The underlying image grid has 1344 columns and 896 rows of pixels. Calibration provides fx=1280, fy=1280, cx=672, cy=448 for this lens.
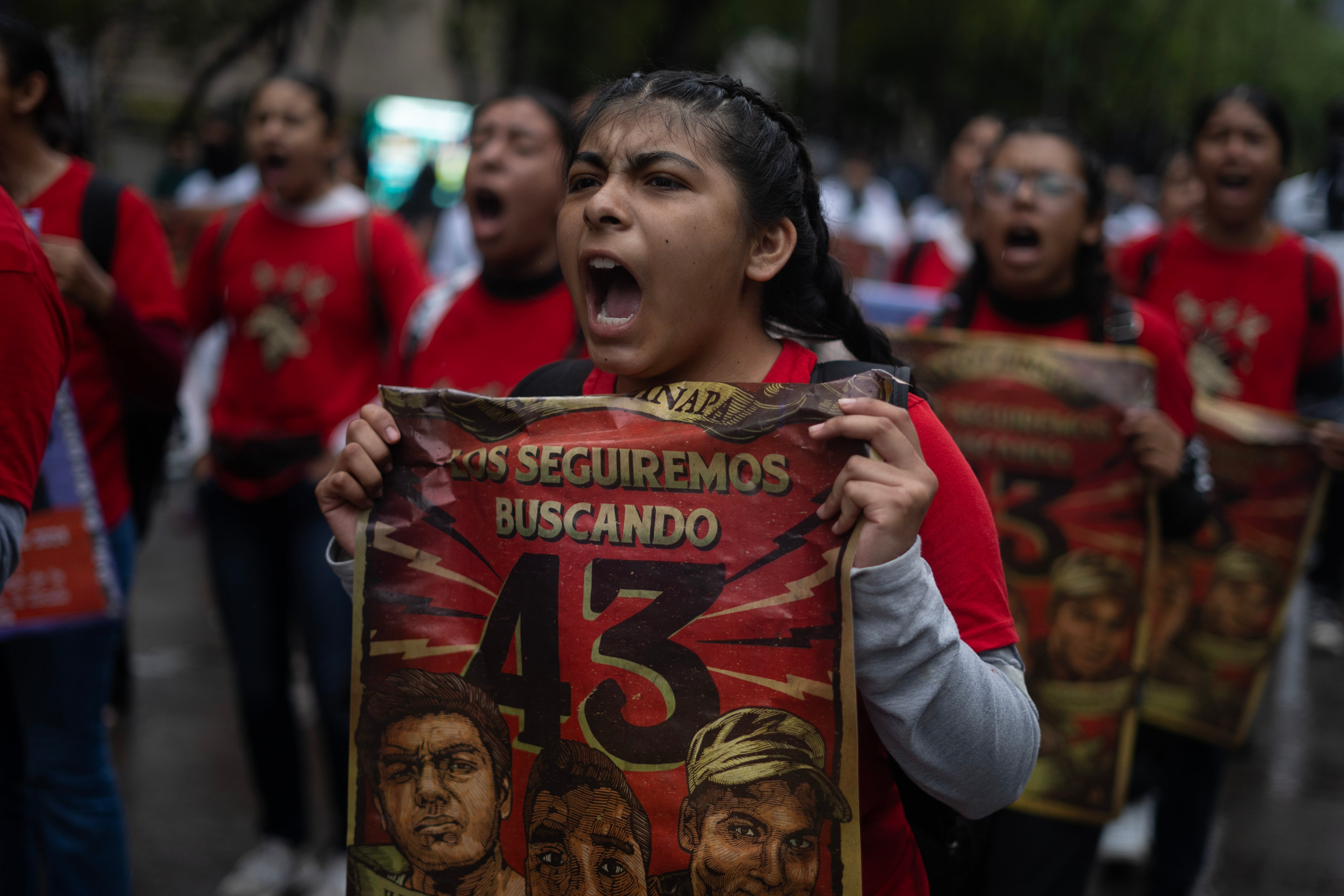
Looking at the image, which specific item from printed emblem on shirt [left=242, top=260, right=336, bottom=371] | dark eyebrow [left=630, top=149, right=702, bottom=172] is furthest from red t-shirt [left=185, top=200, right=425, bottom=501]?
dark eyebrow [left=630, top=149, right=702, bottom=172]

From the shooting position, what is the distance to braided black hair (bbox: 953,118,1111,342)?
10.5 ft

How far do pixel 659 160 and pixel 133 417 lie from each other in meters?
2.02

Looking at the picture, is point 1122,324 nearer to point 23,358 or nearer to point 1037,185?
point 1037,185

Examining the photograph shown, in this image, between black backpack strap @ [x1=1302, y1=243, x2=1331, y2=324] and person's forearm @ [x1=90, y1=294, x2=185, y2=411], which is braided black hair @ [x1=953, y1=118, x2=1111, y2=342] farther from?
person's forearm @ [x1=90, y1=294, x2=185, y2=411]

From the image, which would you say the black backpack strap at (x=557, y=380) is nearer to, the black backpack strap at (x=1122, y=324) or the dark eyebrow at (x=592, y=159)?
the dark eyebrow at (x=592, y=159)

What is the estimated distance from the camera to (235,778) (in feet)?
15.4

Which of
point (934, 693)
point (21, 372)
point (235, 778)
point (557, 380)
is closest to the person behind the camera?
point (934, 693)

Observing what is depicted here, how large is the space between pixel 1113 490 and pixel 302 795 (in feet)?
8.38

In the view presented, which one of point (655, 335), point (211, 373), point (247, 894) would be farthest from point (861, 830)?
point (211, 373)

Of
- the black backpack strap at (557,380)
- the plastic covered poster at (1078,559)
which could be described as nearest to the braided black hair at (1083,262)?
the plastic covered poster at (1078,559)

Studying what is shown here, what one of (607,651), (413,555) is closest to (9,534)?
(413,555)

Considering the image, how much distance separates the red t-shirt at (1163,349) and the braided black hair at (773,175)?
1.40 m

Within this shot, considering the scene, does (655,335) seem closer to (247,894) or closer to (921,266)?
(247,894)

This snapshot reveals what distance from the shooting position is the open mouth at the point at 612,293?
177 cm
